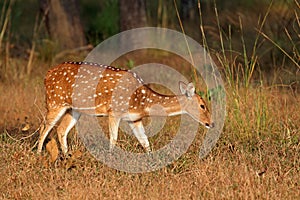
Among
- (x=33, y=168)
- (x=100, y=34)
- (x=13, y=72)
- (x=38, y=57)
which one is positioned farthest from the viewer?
(x=100, y=34)

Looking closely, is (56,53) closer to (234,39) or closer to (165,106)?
(234,39)

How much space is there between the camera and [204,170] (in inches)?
287

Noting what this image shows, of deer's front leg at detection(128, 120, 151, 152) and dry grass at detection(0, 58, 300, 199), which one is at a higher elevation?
dry grass at detection(0, 58, 300, 199)

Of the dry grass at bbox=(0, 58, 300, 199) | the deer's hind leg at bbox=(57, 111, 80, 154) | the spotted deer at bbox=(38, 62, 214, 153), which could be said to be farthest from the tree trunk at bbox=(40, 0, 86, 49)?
the spotted deer at bbox=(38, 62, 214, 153)

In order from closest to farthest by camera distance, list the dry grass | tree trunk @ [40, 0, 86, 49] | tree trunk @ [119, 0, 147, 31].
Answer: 1. the dry grass
2. tree trunk @ [40, 0, 86, 49]
3. tree trunk @ [119, 0, 147, 31]

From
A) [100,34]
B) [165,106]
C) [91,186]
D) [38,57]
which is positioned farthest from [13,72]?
[91,186]

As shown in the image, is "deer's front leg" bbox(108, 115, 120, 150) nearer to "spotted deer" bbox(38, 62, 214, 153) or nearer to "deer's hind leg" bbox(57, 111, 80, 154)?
"spotted deer" bbox(38, 62, 214, 153)

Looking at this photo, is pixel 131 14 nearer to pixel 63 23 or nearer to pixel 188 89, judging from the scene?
pixel 63 23

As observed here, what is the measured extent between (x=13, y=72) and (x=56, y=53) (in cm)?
117

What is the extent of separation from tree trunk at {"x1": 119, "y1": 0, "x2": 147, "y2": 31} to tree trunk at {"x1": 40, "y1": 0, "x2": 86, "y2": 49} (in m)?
0.84

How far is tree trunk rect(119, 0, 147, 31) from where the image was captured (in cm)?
1477

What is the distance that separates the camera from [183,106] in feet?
28.7

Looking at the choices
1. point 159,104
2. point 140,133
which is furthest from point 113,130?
point 159,104

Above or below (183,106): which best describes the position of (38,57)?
below
